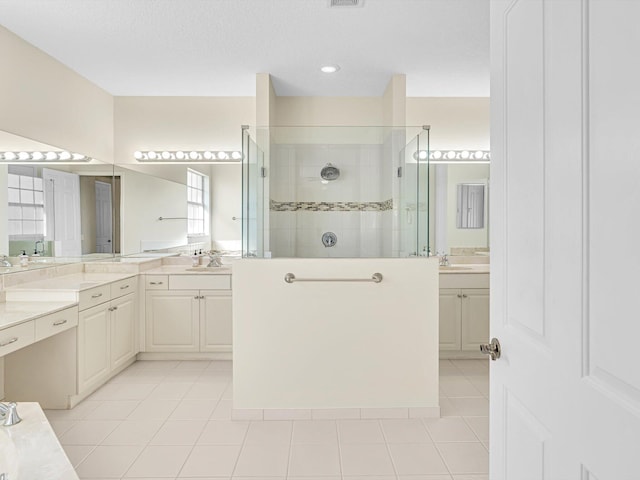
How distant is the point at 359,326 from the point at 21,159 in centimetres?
281

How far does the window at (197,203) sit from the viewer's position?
4.66m

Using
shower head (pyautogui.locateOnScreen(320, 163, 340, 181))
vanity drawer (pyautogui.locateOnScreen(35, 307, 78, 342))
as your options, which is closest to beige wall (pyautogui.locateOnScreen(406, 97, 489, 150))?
shower head (pyautogui.locateOnScreen(320, 163, 340, 181))

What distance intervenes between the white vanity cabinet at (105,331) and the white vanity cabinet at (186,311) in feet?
0.58

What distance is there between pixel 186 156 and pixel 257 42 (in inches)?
67.8

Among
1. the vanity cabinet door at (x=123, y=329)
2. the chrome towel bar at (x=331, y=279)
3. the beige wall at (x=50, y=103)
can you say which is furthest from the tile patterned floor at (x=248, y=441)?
the beige wall at (x=50, y=103)

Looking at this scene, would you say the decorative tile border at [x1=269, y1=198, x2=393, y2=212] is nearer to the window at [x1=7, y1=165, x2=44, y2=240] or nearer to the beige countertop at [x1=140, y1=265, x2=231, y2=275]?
the beige countertop at [x1=140, y1=265, x2=231, y2=275]

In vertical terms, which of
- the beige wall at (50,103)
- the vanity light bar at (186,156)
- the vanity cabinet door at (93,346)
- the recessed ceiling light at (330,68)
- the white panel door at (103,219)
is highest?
the recessed ceiling light at (330,68)

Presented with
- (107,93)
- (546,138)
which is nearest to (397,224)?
(546,138)

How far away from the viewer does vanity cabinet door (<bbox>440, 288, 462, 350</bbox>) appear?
13.9 ft

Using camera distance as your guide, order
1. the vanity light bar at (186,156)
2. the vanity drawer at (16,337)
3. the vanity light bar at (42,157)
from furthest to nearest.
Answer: the vanity light bar at (186,156) < the vanity light bar at (42,157) < the vanity drawer at (16,337)

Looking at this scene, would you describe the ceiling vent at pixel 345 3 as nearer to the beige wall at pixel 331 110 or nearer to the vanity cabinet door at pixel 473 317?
the beige wall at pixel 331 110

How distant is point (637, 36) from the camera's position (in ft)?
2.28

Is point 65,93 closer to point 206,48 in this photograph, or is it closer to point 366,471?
point 206,48

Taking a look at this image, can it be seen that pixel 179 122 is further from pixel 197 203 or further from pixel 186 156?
pixel 197 203
